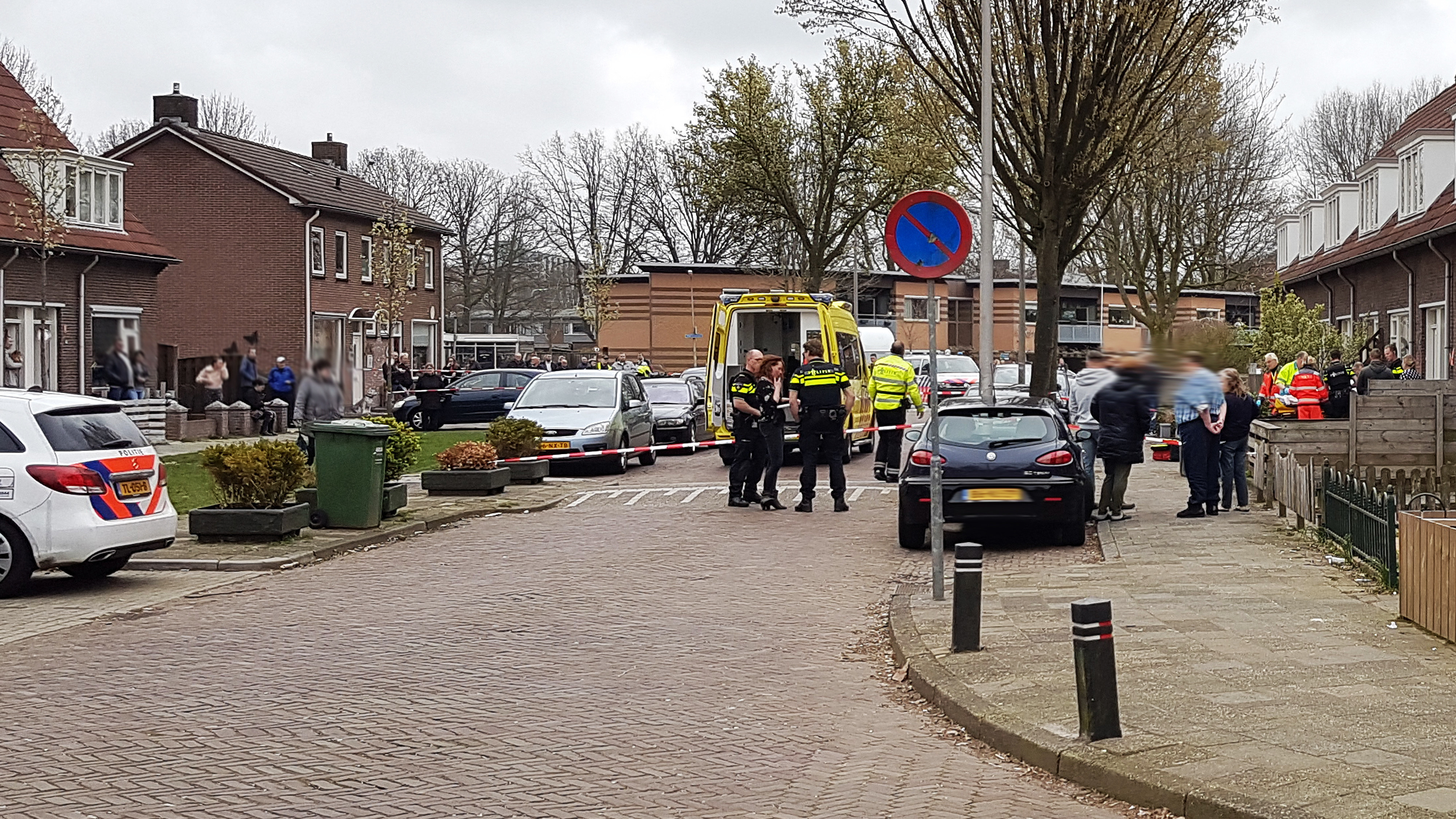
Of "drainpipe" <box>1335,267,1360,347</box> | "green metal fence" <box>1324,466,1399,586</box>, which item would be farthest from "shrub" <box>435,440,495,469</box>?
"drainpipe" <box>1335,267,1360,347</box>

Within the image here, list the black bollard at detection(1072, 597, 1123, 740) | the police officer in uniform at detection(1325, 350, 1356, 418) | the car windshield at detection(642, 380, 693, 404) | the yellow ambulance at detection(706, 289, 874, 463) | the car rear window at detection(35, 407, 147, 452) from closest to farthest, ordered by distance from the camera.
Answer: the black bollard at detection(1072, 597, 1123, 740) → the car rear window at detection(35, 407, 147, 452) → the yellow ambulance at detection(706, 289, 874, 463) → the police officer in uniform at detection(1325, 350, 1356, 418) → the car windshield at detection(642, 380, 693, 404)

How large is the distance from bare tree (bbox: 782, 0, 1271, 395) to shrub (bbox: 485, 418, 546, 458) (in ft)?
26.6

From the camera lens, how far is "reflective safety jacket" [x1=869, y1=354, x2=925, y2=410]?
22.5 metres

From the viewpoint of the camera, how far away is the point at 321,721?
7.80 m

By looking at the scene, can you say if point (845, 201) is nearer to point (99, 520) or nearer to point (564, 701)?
point (99, 520)

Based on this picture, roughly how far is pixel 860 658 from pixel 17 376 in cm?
946

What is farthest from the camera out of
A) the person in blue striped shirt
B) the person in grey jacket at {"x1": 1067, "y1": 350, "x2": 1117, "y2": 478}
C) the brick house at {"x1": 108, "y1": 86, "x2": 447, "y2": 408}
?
the person in blue striped shirt

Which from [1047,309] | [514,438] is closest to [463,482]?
[514,438]

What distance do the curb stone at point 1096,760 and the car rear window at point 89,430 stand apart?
707 centimetres

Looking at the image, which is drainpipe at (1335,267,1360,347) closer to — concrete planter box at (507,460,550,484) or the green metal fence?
concrete planter box at (507,460,550,484)

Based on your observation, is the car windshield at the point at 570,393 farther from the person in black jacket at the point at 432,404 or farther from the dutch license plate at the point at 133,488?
the dutch license plate at the point at 133,488

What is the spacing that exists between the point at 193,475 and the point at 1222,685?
49.4 ft

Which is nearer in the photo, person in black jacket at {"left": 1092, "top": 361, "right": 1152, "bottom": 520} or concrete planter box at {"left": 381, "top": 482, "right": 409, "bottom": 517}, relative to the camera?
person in black jacket at {"left": 1092, "top": 361, "right": 1152, "bottom": 520}

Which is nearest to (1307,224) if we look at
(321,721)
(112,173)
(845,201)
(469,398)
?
(845,201)
